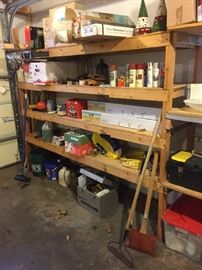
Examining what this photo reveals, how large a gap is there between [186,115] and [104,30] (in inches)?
30.1

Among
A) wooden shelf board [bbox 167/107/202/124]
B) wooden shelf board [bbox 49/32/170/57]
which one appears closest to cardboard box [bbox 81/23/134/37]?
wooden shelf board [bbox 49/32/170/57]

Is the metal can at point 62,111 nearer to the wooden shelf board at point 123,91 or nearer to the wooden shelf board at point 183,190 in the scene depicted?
the wooden shelf board at point 123,91

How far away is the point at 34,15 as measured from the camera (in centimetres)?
332

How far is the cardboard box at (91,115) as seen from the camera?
2285mm

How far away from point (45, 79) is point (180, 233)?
1.85 meters

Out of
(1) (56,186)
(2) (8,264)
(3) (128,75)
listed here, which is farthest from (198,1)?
(1) (56,186)

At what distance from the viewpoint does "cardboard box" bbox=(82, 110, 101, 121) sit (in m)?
2.29

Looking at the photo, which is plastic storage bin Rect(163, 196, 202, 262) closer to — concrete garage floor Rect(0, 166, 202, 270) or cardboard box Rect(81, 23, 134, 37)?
concrete garage floor Rect(0, 166, 202, 270)

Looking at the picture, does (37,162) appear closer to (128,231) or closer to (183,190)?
(128,231)

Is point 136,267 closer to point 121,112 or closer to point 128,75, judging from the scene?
point 121,112

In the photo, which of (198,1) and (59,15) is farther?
(59,15)

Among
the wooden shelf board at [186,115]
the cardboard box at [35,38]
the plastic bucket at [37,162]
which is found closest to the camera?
the wooden shelf board at [186,115]

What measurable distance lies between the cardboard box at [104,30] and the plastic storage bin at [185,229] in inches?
52.9

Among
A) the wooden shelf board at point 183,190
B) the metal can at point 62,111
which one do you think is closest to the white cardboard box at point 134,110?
the wooden shelf board at point 183,190
